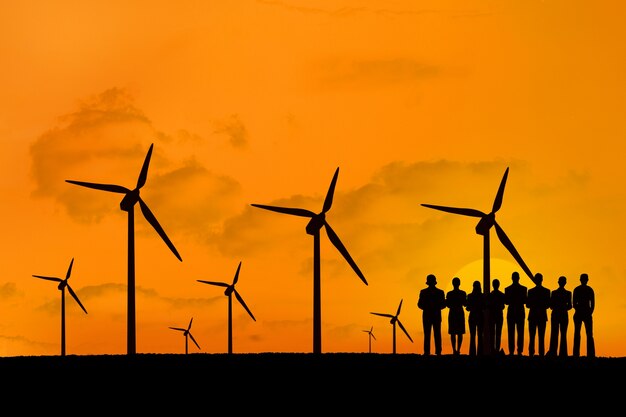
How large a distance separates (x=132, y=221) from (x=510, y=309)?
24.6m

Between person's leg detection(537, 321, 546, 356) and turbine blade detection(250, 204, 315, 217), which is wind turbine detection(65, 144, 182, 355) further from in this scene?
person's leg detection(537, 321, 546, 356)

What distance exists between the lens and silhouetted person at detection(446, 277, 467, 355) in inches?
1914

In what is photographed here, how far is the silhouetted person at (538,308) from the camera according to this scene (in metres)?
48.7

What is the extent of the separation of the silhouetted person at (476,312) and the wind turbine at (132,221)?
53.1ft

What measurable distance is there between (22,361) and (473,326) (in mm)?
17680

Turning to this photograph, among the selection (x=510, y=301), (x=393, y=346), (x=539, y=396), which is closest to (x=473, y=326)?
(x=510, y=301)

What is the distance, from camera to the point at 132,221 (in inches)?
2657

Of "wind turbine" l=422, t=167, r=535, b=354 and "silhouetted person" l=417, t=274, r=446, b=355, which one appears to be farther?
"wind turbine" l=422, t=167, r=535, b=354

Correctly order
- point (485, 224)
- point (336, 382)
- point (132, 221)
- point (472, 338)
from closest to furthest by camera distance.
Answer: point (336, 382) < point (472, 338) < point (485, 224) < point (132, 221)

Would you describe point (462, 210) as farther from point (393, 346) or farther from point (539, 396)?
point (393, 346)

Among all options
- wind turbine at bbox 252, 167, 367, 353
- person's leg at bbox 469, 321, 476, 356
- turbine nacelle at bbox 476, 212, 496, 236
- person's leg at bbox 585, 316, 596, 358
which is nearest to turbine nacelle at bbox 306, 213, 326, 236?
wind turbine at bbox 252, 167, 367, 353

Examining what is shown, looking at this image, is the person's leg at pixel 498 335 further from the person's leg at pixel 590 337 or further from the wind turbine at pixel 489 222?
the wind turbine at pixel 489 222

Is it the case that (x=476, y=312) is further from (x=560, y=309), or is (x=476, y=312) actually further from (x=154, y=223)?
(x=154, y=223)

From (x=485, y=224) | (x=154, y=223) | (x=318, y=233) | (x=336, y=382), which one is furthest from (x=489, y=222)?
(x=336, y=382)
